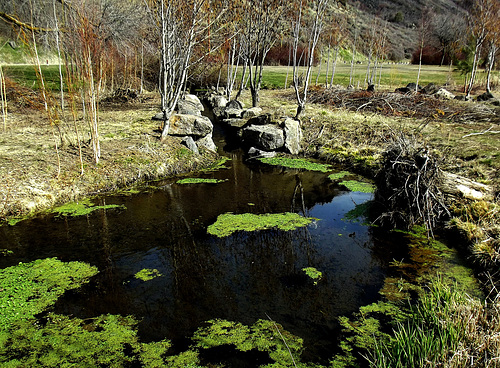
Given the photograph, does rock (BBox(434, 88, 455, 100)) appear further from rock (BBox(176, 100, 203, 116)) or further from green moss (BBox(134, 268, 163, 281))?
green moss (BBox(134, 268, 163, 281))

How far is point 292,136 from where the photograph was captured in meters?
11.6

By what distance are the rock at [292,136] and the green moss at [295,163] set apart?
0.61 m

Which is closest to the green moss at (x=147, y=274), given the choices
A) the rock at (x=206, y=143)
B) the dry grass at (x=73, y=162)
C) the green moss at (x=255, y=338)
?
the green moss at (x=255, y=338)

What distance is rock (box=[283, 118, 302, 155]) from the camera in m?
11.4

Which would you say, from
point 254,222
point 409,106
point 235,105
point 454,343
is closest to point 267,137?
point 254,222

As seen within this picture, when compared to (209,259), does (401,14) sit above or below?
A: above

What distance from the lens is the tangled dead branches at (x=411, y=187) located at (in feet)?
19.7

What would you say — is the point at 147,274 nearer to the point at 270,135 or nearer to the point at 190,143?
the point at 190,143

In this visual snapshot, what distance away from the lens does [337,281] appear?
4.71 meters

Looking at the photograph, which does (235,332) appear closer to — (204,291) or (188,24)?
(204,291)

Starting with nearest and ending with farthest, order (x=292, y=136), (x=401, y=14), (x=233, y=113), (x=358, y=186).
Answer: (x=358, y=186), (x=292, y=136), (x=233, y=113), (x=401, y=14)

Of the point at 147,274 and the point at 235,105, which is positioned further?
the point at 235,105

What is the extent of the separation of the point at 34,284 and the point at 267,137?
804cm

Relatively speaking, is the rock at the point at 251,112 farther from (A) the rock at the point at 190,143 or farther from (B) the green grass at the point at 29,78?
(B) the green grass at the point at 29,78
